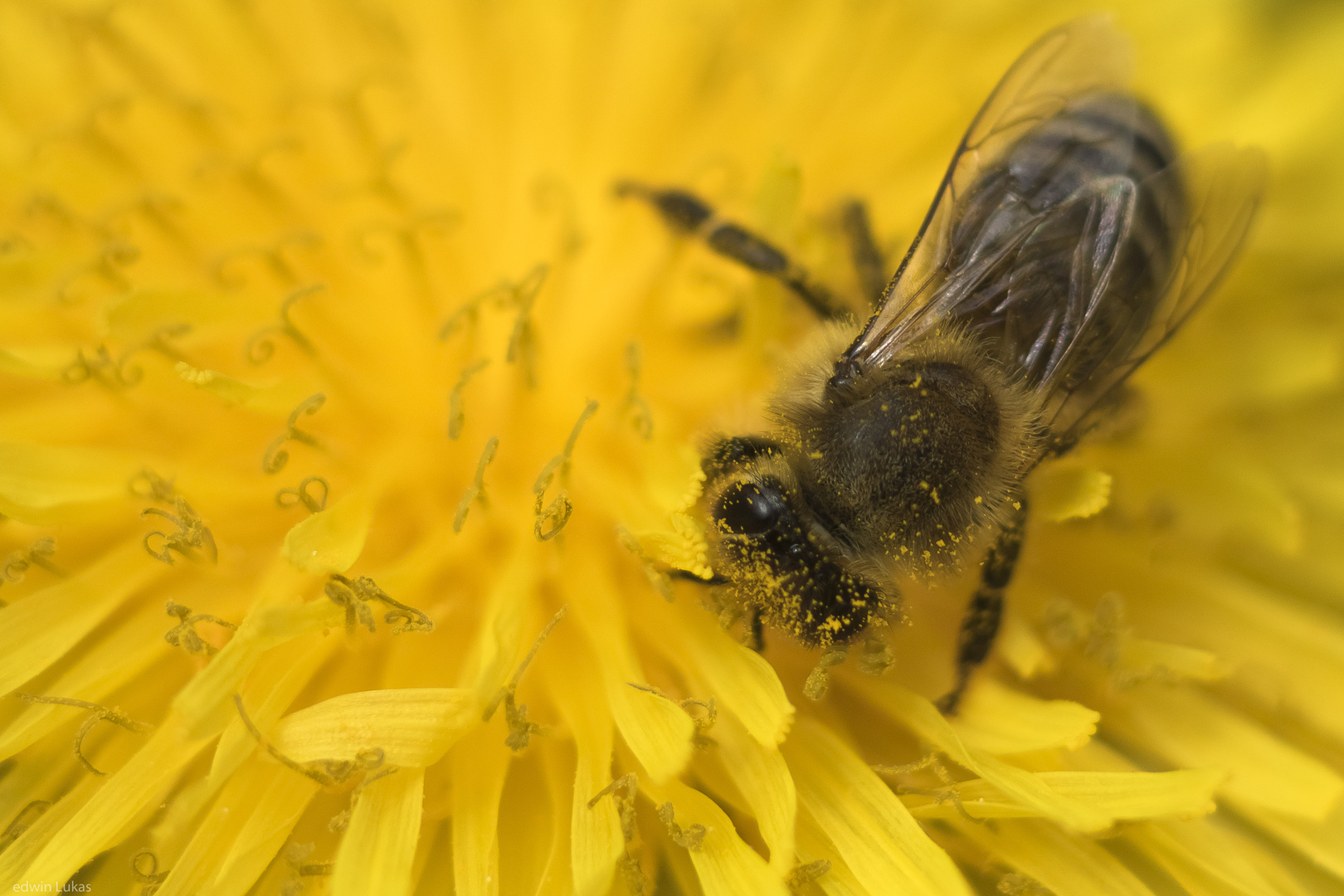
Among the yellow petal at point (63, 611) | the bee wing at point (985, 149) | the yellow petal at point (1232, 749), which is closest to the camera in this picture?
the yellow petal at point (63, 611)

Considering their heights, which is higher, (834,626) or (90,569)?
(90,569)

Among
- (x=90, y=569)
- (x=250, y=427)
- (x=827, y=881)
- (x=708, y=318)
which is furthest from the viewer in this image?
(x=708, y=318)

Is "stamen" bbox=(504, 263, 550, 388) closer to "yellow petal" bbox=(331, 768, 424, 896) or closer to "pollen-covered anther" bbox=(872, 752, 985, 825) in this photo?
"yellow petal" bbox=(331, 768, 424, 896)

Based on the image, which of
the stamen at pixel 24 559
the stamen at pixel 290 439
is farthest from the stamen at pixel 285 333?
the stamen at pixel 24 559

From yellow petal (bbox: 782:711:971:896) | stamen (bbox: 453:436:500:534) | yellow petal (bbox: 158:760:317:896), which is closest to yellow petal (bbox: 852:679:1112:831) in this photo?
yellow petal (bbox: 782:711:971:896)

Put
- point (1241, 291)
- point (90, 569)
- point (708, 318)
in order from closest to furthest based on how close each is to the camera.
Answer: point (90, 569), point (708, 318), point (1241, 291)

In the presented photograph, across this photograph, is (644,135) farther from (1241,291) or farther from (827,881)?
(827,881)

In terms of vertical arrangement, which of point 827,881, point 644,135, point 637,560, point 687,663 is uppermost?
point 644,135

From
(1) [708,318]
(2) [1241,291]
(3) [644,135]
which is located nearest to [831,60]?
(3) [644,135]

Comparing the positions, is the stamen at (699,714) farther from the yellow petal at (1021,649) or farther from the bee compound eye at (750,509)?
the yellow petal at (1021,649)
